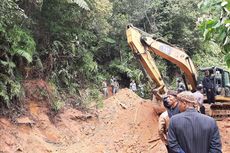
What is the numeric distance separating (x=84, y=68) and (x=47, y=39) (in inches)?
87.6

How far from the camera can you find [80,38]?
1556 cm

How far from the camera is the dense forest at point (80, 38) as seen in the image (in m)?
11.2

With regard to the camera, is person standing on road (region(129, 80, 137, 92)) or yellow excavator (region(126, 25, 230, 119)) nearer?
yellow excavator (region(126, 25, 230, 119))

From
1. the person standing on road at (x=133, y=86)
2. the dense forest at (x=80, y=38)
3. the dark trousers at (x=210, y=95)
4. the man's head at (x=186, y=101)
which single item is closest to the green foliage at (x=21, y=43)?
the dense forest at (x=80, y=38)

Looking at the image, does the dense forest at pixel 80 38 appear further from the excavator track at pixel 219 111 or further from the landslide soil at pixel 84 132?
the excavator track at pixel 219 111

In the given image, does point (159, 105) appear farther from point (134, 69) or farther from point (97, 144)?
point (134, 69)

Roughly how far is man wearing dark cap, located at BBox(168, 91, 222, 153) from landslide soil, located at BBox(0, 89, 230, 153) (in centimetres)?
656

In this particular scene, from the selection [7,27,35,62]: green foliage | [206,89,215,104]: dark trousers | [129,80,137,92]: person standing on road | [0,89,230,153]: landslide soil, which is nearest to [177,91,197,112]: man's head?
[0,89,230,153]: landslide soil

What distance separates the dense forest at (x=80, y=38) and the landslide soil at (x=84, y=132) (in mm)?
654

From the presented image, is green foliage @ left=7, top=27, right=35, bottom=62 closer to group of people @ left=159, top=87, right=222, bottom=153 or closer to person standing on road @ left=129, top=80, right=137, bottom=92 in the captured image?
group of people @ left=159, top=87, right=222, bottom=153

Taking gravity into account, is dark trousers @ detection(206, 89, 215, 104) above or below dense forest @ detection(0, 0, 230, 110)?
below

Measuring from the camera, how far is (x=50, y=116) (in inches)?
500

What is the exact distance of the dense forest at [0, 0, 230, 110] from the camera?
440 inches

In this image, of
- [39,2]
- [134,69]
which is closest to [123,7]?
[134,69]
